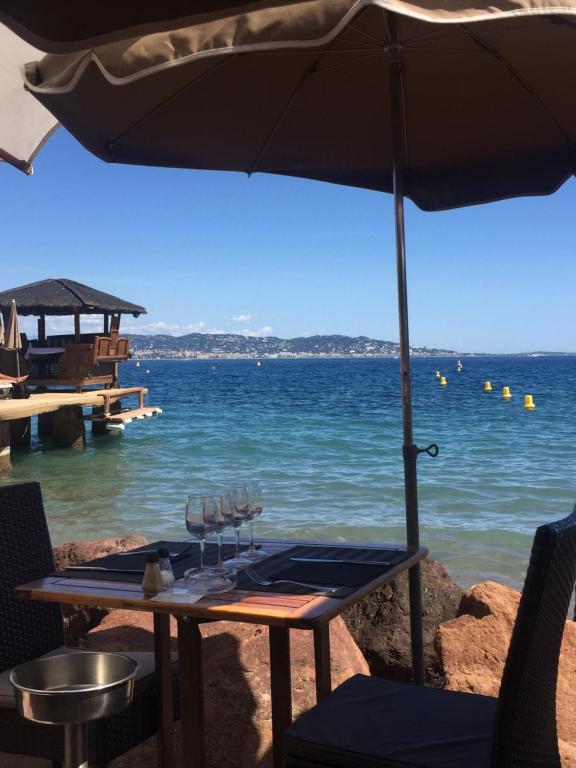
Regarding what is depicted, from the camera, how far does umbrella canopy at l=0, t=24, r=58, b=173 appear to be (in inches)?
105

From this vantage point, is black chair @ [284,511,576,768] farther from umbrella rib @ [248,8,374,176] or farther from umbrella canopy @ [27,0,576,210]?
umbrella rib @ [248,8,374,176]

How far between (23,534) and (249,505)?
78cm

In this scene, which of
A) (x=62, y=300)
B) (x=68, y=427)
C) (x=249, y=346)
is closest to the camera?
(x=68, y=427)

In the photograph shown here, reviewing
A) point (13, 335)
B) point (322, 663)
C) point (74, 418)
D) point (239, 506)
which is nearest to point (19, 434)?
point (74, 418)

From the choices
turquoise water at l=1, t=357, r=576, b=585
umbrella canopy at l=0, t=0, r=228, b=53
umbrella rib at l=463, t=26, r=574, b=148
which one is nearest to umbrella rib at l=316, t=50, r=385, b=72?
umbrella rib at l=463, t=26, r=574, b=148

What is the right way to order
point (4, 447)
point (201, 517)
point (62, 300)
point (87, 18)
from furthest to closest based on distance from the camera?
point (62, 300)
point (4, 447)
point (201, 517)
point (87, 18)

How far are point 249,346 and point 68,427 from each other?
146 m

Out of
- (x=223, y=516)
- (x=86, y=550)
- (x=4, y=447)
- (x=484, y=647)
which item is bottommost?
(x=4, y=447)

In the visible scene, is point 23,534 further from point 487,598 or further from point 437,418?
point 437,418

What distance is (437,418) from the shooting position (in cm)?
2484

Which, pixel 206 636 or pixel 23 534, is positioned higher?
pixel 23 534

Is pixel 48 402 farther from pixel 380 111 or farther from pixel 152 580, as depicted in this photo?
pixel 152 580

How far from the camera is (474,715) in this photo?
185 cm

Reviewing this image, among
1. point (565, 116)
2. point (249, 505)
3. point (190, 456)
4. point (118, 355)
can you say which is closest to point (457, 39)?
point (565, 116)
